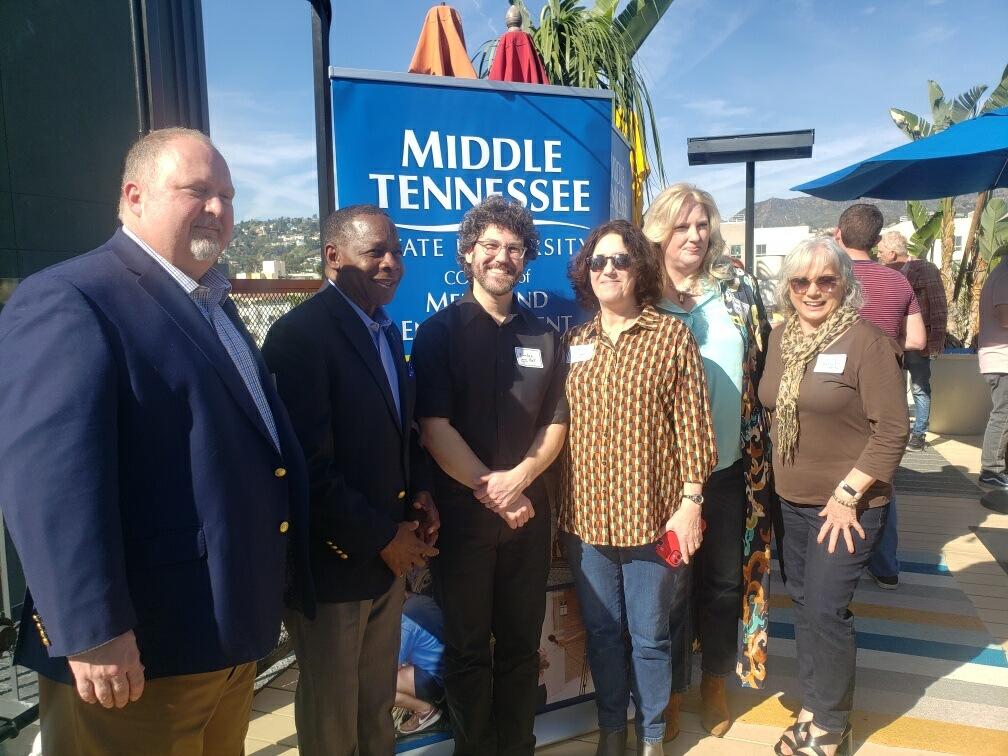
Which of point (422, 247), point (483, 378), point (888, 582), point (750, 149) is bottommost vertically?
point (888, 582)

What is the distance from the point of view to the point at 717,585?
2576 millimetres

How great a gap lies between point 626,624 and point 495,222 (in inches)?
59.1

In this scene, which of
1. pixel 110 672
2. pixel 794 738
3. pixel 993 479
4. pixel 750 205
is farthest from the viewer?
pixel 993 479

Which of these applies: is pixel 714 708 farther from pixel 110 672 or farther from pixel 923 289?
pixel 923 289

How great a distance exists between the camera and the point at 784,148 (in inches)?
178

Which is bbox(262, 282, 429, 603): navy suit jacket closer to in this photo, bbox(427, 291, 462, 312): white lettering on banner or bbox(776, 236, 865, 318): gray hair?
bbox(427, 291, 462, 312): white lettering on banner

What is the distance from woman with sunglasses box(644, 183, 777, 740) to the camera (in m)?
2.40

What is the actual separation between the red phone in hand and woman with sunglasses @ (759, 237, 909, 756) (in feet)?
1.75

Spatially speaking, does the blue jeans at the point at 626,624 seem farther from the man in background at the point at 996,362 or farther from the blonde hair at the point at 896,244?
the blonde hair at the point at 896,244

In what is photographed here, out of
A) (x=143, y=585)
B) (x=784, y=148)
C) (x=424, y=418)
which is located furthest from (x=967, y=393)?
(x=143, y=585)

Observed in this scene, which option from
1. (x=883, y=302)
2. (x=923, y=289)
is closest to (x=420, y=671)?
(x=883, y=302)

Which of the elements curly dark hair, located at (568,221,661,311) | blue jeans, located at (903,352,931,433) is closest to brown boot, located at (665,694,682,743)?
curly dark hair, located at (568,221,661,311)

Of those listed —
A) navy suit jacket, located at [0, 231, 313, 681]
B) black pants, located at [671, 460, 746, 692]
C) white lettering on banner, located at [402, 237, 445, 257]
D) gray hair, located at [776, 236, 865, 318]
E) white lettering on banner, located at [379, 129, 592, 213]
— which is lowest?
black pants, located at [671, 460, 746, 692]

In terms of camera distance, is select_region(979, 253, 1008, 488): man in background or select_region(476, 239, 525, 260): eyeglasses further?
select_region(979, 253, 1008, 488): man in background
